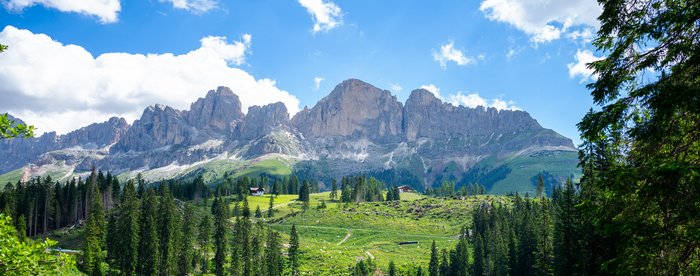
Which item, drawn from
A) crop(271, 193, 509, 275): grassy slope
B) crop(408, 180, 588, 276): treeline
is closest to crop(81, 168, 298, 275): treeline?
crop(271, 193, 509, 275): grassy slope

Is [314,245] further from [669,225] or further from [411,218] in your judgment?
[669,225]

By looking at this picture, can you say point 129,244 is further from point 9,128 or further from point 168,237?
point 9,128

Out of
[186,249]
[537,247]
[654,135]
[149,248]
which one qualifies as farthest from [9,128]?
[186,249]

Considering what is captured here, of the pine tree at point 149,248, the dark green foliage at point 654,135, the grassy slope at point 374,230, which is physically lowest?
the grassy slope at point 374,230

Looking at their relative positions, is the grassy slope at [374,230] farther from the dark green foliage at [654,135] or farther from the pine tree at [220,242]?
the dark green foliage at [654,135]

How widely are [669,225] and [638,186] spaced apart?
3.87 ft

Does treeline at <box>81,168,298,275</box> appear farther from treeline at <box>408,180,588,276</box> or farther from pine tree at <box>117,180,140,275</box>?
treeline at <box>408,180,588,276</box>

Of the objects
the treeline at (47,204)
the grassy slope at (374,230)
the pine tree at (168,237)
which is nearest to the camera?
the pine tree at (168,237)

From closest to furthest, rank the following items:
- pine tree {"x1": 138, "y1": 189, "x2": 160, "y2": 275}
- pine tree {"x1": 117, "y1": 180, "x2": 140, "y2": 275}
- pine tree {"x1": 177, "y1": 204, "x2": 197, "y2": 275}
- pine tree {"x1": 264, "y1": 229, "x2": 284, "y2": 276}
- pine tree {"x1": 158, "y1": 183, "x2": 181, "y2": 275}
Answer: pine tree {"x1": 117, "y1": 180, "x2": 140, "y2": 275}
pine tree {"x1": 138, "y1": 189, "x2": 160, "y2": 275}
pine tree {"x1": 158, "y1": 183, "x2": 181, "y2": 275}
pine tree {"x1": 177, "y1": 204, "x2": 197, "y2": 275}
pine tree {"x1": 264, "y1": 229, "x2": 284, "y2": 276}

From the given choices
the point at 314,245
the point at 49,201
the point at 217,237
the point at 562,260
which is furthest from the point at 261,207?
→ the point at 562,260

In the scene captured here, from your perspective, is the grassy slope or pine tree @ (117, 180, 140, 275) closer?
pine tree @ (117, 180, 140, 275)

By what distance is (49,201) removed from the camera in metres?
116

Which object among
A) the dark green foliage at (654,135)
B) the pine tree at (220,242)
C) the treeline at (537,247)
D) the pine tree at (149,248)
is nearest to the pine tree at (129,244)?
the pine tree at (149,248)

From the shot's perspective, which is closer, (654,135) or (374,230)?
(654,135)
